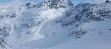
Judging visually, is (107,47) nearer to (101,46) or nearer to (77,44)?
(101,46)

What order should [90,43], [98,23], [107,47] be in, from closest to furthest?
1. [107,47]
2. [90,43]
3. [98,23]

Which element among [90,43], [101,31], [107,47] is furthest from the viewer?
[101,31]

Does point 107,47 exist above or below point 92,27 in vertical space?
below

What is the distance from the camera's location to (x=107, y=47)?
520ft

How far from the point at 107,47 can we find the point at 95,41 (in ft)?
56.7

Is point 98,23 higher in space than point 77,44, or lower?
higher

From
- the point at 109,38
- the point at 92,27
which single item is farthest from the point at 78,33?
the point at 109,38

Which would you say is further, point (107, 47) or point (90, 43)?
point (90, 43)

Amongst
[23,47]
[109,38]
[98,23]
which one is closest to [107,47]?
[109,38]

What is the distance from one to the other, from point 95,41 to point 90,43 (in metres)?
3.49

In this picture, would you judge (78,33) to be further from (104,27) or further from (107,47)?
(107,47)

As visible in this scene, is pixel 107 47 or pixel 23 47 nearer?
pixel 107 47

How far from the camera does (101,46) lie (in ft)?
535

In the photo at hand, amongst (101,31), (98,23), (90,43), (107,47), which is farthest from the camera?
(98,23)
